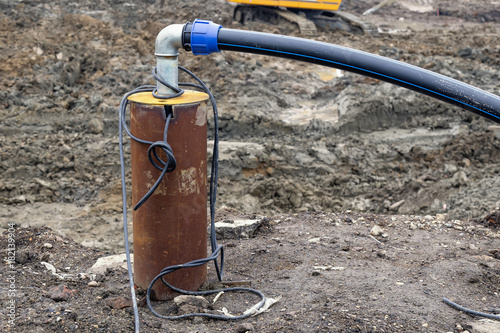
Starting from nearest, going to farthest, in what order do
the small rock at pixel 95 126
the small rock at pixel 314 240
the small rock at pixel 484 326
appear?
the small rock at pixel 484 326 → the small rock at pixel 314 240 → the small rock at pixel 95 126

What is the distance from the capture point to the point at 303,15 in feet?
51.5

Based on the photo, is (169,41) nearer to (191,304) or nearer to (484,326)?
(191,304)

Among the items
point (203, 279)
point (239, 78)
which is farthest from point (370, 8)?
point (203, 279)

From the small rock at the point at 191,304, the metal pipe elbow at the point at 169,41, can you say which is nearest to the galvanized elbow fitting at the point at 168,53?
the metal pipe elbow at the point at 169,41

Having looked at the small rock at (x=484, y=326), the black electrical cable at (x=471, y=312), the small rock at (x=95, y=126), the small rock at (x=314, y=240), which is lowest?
the small rock at (x=95, y=126)

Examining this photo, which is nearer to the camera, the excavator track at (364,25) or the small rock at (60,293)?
the small rock at (60,293)

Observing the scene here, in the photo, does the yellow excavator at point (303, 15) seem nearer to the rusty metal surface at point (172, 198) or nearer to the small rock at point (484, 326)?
the rusty metal surface at point (172, 198)

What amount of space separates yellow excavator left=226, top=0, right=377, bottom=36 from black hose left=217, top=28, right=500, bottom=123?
40.3ft

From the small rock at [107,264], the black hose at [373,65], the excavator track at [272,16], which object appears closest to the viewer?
the black hose at [373,65]

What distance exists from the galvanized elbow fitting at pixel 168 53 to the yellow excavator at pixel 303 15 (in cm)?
1219

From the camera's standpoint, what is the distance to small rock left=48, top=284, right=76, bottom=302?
3000 mm

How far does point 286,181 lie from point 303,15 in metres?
10.3

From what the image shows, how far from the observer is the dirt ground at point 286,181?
3.01 m

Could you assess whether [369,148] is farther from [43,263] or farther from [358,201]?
[43,263]
